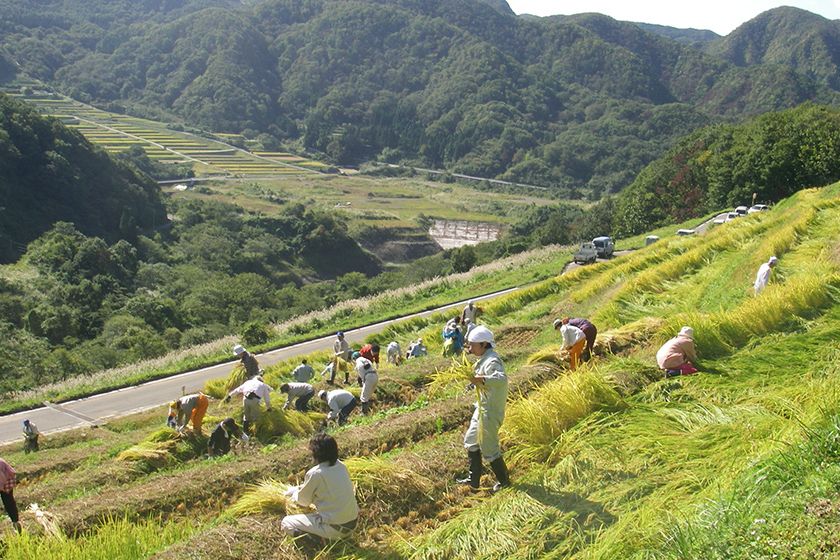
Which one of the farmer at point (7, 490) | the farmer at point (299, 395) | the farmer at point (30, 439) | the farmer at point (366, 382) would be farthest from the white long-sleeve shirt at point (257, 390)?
the farmer at point (30, 439)

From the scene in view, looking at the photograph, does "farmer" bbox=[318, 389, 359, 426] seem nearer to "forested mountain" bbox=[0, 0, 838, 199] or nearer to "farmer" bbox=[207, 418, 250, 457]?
"farmer" bbox=[207, 418, 250, 457]

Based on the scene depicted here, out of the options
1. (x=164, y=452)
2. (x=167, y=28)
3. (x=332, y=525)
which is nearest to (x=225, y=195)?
(x=164, y=452)

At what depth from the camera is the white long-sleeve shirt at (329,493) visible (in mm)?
5305

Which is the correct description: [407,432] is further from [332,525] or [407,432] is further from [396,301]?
[396,301]

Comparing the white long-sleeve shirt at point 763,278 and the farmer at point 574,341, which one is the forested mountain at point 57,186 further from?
the white long-sleeve shirt at point 763,278

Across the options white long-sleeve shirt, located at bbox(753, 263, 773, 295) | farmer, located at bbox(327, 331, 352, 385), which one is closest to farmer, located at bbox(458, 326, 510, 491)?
white long-sleeve shirt, located at bbox(753, 263, 773, 295)

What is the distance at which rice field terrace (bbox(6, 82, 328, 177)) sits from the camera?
352 ft

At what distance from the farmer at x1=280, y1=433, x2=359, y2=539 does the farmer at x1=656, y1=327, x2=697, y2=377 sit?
4365 millimetres

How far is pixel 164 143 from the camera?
11762 centimetres

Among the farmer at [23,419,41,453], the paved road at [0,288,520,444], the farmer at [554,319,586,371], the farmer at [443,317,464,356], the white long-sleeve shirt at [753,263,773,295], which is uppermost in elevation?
the white long-sleeve shirt at [753,263,773,295]

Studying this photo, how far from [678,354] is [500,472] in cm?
308

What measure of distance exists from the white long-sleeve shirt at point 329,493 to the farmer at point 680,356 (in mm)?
4378

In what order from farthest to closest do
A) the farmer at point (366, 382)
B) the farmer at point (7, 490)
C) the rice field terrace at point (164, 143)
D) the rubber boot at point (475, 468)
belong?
1. the rice field terrace at point (164, 143)
2. the farmer at point (366, 382)
3. the farmer at point (7, 490)
4. the rubber boot at point (475, 468)

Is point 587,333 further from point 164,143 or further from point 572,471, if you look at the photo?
point 164,143
